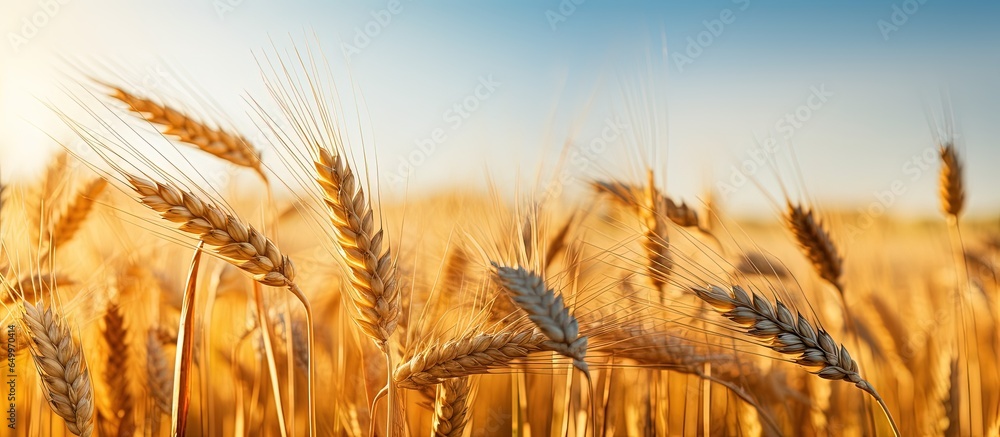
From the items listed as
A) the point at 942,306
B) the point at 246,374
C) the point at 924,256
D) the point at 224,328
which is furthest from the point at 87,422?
the point at 924,256

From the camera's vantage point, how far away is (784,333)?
0.96 meters

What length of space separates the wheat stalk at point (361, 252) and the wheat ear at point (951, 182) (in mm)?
1988

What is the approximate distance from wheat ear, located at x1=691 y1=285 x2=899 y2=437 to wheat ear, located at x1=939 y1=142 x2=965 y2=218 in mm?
1282

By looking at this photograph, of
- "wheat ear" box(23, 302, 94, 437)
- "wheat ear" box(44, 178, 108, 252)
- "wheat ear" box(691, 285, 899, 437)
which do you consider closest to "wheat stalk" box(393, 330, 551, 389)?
"wheat ear" box(691, 285, 899, 437)

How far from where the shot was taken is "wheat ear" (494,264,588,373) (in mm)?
884

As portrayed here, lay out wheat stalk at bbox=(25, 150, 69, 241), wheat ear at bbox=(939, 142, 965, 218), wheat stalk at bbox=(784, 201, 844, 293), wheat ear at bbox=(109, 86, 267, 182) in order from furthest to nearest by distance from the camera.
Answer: wheat ear at bbox=(939, 142, 965, 218) < wheat stalk at bbox=(25, 150, 69, 241) < wheat stalk at bbox=(784, 201, 844, 293) < wheat ear at bbox=(109, 86, 267, 182)

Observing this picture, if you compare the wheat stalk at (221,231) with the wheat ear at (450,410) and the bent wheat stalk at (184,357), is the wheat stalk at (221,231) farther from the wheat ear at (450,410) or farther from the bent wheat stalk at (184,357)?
the wheat ear at (450,410)

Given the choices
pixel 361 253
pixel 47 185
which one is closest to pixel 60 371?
pixel 361 253

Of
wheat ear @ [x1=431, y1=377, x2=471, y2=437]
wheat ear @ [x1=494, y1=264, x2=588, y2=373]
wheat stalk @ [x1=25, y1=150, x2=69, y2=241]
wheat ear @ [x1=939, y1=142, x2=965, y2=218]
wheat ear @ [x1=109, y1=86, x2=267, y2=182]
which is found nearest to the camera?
wheat ear @ [x1=494, y1=264, x2=588, y2=373]

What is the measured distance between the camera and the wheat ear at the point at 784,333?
93 centimetres

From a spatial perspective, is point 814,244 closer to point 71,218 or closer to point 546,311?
point 546,311

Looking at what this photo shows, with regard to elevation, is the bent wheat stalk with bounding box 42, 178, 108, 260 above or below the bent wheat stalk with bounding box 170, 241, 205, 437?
above

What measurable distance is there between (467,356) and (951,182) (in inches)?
76.7

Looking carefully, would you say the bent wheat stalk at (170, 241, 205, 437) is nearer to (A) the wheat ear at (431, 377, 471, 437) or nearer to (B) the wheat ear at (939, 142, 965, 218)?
(A) the wheat ear at (431, 377, 471, 437)
